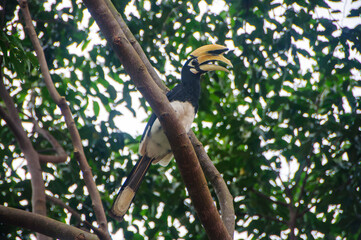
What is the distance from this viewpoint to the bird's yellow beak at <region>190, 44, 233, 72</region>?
3081mm

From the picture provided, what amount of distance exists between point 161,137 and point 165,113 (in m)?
1.12

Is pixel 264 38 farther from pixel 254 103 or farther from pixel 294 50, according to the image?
pixel 254 103

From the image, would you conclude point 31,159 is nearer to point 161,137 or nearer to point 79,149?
point 79,149

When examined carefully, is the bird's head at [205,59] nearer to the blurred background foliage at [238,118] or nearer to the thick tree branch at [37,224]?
the blurred background foliage at [238,118]

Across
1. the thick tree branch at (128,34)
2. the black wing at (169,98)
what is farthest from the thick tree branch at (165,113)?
the black wing at (169,98)

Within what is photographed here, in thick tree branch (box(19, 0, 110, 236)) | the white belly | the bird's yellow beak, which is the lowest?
thick tree branch (box(19, 0, 110, 236))

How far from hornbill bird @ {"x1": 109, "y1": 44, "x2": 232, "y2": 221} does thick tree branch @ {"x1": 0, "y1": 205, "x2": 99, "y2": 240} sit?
85cm

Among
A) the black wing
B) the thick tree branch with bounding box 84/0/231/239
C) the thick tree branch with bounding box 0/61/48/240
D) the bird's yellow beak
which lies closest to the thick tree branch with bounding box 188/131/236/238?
the thick tree branch with bounding box 84/0/231/239

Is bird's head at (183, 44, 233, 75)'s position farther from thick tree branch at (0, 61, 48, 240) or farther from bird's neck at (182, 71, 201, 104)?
thick tree branch at (0, 61, 48, 240)

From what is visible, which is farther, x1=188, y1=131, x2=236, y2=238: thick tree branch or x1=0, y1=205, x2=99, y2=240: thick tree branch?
x1=188, y1=131, x2=236, y2=238: thick tree branch

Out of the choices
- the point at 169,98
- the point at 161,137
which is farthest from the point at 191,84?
the point at 161,137

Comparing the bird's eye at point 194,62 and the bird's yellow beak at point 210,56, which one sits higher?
the bird's eye at point 194,62

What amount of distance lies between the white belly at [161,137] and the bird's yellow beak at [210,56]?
391 millimetres

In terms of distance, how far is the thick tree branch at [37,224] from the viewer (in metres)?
1.70
